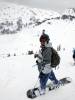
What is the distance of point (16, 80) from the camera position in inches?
332

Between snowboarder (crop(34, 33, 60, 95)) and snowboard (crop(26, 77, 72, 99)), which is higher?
snowboarder (crop(34, 33, 60, 95))

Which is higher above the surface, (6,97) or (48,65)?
(48,65)

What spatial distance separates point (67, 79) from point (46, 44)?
2129 millimetres

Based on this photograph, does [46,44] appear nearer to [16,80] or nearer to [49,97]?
[49,97]

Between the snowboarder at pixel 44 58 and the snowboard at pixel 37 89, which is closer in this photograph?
the snowboarder at pixel 44 58

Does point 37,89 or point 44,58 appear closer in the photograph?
point 44,58

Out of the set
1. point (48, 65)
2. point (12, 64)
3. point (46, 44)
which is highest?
point (46, 44)

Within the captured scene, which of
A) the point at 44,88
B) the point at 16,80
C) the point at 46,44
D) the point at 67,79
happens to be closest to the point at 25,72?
the point at 16,80

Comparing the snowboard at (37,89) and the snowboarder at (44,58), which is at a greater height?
the snowboarder at (44,58)

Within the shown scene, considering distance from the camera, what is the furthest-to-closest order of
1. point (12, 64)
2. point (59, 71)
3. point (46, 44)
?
point (12, 64)
point (59, 71)
point (46, 44)

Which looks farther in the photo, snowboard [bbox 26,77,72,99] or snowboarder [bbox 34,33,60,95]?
snowboard [bbox 26,77,72,99]

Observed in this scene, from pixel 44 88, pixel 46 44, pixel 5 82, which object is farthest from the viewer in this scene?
pixel 5 82

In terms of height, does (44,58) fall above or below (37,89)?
above

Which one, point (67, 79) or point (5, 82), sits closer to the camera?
point (67, 79)
